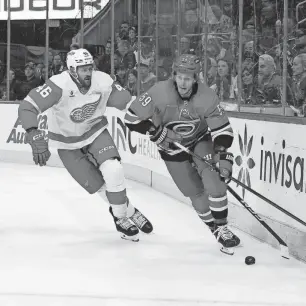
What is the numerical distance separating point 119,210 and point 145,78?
12.7 feet

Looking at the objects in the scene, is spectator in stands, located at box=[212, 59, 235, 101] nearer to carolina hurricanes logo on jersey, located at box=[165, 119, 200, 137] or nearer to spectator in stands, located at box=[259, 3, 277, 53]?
spectator in stands, located at box=[259, 3, 277, 53]

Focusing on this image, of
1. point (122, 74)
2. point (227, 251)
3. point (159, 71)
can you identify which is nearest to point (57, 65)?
point (122, 74)

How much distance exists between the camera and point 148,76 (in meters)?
9.23

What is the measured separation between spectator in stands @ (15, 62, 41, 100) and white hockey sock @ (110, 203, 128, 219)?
640cm

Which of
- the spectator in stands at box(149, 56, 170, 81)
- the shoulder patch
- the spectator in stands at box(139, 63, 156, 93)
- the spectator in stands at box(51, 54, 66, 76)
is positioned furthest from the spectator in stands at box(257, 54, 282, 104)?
the spectator in stands at box(51, 54, 66, 76)

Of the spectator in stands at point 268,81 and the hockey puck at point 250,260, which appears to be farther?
the spectator in stands at point 268,81

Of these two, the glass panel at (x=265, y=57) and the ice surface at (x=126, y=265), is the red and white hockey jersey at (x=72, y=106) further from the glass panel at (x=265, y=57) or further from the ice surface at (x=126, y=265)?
the glass panel at (x=265, y=57)

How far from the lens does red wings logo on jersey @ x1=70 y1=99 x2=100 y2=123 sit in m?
5.69

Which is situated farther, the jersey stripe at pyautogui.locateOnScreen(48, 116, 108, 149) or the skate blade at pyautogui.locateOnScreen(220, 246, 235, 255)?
the jersey stripe at pyautogui.locateOnScreen(48, 116, 108, 149)

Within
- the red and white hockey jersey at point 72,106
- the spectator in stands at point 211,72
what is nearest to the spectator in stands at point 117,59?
the spectator in stands at point 211,72

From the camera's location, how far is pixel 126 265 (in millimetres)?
4789

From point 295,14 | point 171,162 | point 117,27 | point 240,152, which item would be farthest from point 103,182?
point 117,27

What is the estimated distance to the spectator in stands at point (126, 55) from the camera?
9820 millimetres

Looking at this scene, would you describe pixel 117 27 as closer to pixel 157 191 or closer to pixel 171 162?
pixel 157 191
